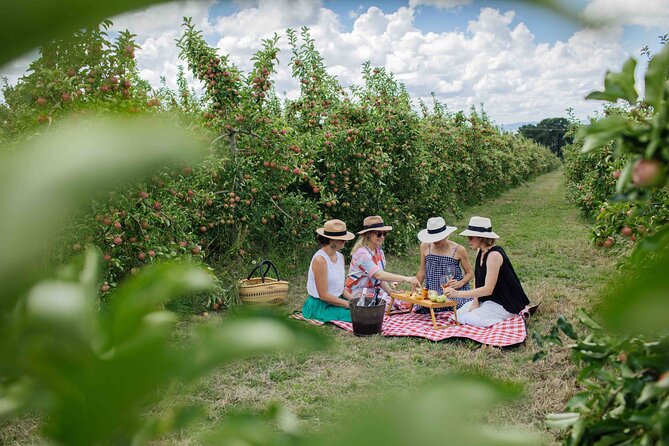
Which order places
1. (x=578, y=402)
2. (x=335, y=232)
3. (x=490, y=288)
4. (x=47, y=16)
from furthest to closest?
(x=335, y=232) < (x=490, y=288) < (x=578, y=402) < (x=47, y=16)

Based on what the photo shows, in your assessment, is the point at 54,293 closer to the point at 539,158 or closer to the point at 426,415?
the point at 426,415

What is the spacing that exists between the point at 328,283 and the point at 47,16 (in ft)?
19.1

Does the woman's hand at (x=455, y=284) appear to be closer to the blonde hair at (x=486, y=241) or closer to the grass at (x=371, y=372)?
the blonde hair at (x=486, y=241)

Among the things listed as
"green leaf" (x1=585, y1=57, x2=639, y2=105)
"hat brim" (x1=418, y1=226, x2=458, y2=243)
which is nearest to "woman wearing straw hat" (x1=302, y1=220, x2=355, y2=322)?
"hat brim" (x1=418, y1=226, x2=458, y2=243)

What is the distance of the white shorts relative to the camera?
220 inches

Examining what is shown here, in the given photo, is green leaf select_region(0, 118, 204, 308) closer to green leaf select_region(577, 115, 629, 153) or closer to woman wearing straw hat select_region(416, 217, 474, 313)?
green leaf select_region(577, 115, 629, 153)

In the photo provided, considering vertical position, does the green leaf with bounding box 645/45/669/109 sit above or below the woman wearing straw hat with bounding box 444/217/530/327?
above

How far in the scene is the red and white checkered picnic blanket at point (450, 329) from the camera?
5078 millimetres

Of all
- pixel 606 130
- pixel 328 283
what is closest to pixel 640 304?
pixel 606 130

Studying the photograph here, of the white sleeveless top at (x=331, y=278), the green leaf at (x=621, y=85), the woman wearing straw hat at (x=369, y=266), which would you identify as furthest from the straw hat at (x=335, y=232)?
the green leaf at (x=621, y=85)

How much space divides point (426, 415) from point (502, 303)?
18.9 ft

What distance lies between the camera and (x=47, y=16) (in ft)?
0.68

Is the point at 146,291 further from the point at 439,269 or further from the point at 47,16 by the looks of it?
the point at 439,269

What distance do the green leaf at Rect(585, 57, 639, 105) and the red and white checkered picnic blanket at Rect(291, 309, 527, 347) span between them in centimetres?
444
